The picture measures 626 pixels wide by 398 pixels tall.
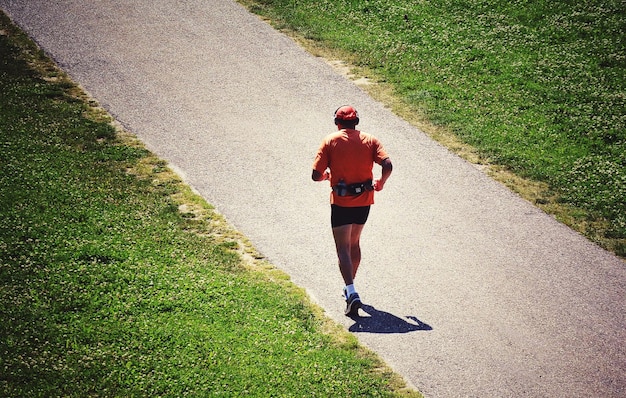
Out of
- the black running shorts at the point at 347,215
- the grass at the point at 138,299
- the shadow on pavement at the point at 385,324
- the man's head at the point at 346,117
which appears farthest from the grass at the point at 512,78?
the grass at the point at 138,299

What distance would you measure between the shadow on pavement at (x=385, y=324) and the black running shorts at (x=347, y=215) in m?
1.13

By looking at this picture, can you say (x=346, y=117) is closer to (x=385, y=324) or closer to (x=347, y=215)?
(x=347, y=215)

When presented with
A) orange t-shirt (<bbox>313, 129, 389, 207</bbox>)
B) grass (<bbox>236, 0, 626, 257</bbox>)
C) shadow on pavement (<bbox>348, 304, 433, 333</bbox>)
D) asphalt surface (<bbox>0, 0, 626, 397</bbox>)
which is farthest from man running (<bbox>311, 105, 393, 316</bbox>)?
grass (<bbox>236, 0, 626, 257</bbox>)

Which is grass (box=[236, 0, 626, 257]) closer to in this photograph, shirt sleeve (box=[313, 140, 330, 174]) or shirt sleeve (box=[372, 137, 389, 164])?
shirt sleeve (box=[372, 137, 389, 164])

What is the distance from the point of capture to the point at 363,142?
25.3 ft

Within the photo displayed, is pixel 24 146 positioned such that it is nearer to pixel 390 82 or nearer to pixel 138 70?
pixel 138 70

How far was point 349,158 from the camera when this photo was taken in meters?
7.68

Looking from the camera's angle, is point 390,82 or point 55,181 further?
point 390,82

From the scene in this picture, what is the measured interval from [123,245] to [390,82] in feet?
25.3

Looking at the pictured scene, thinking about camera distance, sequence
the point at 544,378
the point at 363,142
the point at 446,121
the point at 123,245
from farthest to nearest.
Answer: the point at 446,121 < the point at 123,245 < the point at 363,142 < the point at 544,378

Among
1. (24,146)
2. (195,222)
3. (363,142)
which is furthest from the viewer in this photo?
(24,146)

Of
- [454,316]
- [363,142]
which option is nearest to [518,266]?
[454,316]

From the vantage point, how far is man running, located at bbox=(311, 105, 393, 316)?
7.68 meters

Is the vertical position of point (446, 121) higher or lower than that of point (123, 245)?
higher
